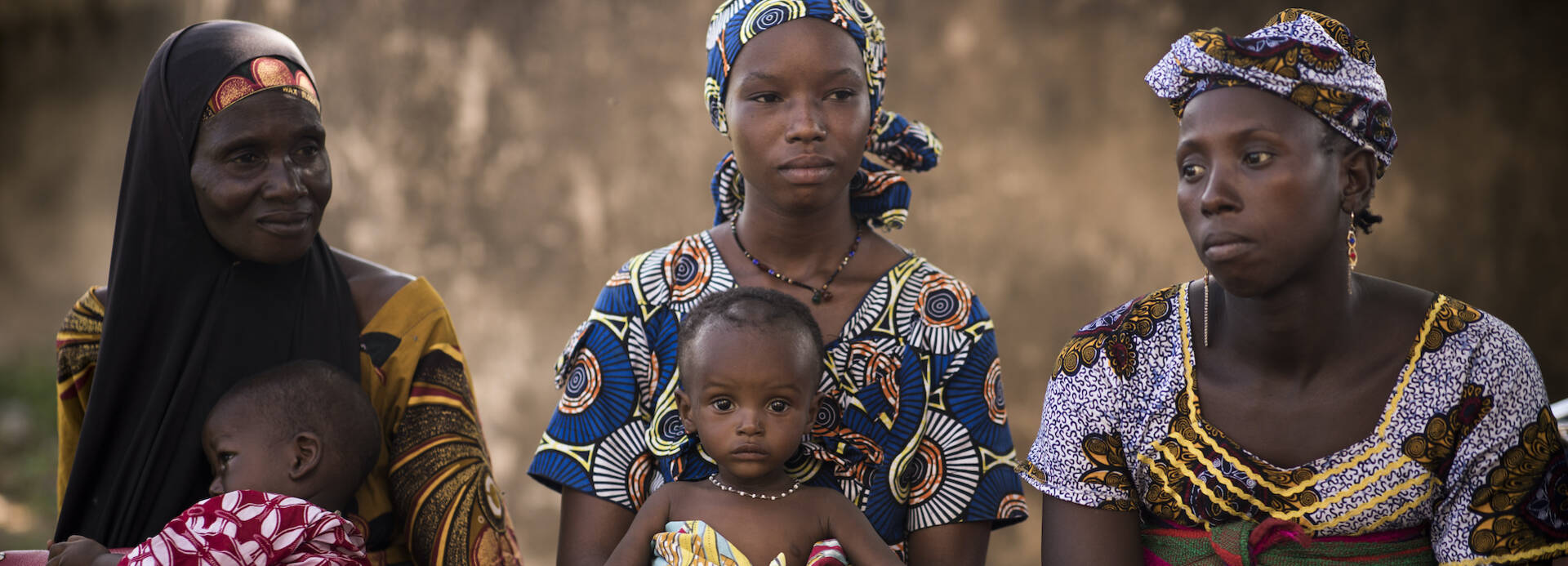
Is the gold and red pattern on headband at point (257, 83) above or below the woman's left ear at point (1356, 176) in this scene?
above

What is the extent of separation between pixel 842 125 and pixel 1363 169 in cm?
109

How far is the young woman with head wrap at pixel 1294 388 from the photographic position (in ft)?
7.53

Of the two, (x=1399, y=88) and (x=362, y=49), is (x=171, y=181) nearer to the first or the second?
(x=362, y=49)

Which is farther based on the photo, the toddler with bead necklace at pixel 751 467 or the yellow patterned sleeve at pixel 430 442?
the yellow patterned sleeve at pixel 430 442

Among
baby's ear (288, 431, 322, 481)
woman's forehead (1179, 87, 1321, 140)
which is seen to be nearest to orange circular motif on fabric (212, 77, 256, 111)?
baby's ear (288, 431, 322, 481)

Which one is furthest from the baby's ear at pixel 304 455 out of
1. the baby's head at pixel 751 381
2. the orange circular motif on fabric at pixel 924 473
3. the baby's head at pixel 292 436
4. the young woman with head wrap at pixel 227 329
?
the orange circular motif on fabric at pixel 924 473

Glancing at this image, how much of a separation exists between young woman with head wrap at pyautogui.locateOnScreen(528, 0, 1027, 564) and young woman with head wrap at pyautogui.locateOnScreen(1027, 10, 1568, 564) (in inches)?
14.4

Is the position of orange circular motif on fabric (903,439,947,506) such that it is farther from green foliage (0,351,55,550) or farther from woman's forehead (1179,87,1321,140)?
green foliage (0,351,55,550)

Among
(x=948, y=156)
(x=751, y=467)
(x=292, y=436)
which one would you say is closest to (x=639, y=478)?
(x=751, y=467)

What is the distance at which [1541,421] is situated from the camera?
233 cm

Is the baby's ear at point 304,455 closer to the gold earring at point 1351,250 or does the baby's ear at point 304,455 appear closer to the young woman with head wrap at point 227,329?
the young woman with head wrap at point 227,329

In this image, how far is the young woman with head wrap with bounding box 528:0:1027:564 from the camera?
9.55 feet

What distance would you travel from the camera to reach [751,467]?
8.94 ft

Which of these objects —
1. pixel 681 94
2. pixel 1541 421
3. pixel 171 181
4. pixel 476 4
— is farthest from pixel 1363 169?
pixel 476 4
